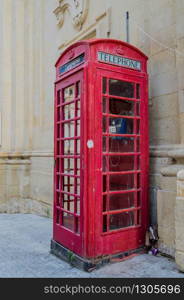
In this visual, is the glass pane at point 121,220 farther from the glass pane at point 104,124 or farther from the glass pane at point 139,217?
the glass pane at point 104,124

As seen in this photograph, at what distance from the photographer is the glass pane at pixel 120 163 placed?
3.45m

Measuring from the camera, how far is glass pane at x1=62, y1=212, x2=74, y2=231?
11.8ft

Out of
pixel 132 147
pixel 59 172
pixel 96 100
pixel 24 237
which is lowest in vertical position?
pixel 24 237

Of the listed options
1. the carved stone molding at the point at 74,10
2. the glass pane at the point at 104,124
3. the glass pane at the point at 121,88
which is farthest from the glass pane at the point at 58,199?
the carved stone molding at the point at 74,10

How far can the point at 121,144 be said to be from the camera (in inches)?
138

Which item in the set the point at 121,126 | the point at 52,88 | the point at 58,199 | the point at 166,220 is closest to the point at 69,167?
the point at 58,199

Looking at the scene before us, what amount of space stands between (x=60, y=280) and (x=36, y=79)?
16.9 feet

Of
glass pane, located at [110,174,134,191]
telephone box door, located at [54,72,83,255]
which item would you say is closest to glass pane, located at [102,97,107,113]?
telephone box door, located at [54,72,83,255]

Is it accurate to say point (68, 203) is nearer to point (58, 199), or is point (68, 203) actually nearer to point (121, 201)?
point (58, 199)

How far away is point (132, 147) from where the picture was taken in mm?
3543

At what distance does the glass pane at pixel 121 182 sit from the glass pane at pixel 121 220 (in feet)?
1.04

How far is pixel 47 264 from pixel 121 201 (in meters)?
1.15

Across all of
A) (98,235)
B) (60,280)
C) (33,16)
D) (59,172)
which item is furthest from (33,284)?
(33,16)

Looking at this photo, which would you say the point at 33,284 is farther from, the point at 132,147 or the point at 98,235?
the point at 132,147
